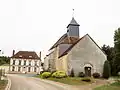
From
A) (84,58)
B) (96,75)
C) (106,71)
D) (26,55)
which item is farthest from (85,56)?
(26,55)

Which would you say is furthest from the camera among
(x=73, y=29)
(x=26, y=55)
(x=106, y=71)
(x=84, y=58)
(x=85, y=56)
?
(x=26, y=55)

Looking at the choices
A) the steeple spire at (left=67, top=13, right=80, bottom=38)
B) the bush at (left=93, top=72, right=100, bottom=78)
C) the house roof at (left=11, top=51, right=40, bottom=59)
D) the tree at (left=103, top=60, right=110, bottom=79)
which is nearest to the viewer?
the bush at (left=93, top=72, right=100, bottom=78)

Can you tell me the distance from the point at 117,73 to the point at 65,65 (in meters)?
13.5

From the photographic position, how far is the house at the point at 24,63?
79500mm

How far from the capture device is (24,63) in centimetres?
8075

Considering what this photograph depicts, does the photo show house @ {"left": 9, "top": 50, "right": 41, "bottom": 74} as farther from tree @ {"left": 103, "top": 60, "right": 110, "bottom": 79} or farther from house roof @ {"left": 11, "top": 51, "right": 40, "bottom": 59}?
tree @ {"left": 103, "top": 60, "right": 110, "bottom": 79}

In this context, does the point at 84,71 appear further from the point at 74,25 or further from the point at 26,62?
the point at 26,62

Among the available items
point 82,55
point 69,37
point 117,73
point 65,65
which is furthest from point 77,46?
point 117,73

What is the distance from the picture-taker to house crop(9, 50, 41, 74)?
261 ft

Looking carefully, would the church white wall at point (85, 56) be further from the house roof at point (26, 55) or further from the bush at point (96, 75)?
the house roof at point (26, 55)

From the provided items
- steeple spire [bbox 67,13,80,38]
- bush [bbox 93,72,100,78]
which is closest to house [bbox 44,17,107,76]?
bush [bbox 93,72,100,78]

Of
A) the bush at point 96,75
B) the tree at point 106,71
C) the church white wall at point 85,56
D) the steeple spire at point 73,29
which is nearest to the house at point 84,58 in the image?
the church white wall at point 85,56

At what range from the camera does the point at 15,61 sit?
262ft

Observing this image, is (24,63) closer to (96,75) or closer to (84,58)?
(84,58)
